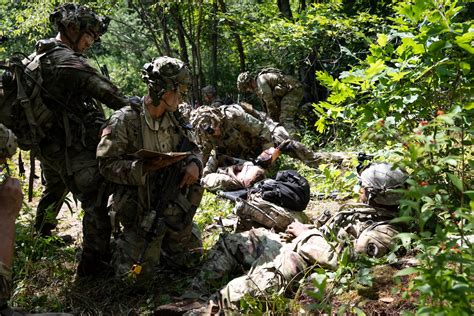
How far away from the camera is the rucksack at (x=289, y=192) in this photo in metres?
4.64

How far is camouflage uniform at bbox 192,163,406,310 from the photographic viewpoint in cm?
332

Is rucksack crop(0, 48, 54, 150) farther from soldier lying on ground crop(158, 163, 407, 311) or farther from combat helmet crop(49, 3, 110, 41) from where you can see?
soldier lying on ground crop(158, 163, 407, 311)

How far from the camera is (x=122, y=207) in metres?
4.06

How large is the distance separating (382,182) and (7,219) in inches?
99.7

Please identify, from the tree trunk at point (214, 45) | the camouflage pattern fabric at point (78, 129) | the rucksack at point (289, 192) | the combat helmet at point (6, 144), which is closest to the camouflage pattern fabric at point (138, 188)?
the camouflage pattern fabric at point (78, 129)

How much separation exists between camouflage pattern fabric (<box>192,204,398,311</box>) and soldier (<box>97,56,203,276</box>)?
1.63ft

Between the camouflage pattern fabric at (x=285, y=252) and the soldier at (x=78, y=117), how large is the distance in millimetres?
1156

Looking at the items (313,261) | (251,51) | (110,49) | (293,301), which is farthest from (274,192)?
(110,49)

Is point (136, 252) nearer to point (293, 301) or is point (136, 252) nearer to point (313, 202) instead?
point (293, 301)

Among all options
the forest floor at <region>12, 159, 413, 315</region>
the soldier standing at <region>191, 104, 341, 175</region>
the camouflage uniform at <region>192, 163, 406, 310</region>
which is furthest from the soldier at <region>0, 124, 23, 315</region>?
the soldier standing at <region>191, 104, 341, 175</region>

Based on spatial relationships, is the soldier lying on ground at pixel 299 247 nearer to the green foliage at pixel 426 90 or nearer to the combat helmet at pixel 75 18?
the green foliage at pixel 426 90

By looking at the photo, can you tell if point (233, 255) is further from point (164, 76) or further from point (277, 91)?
point (277, 91)

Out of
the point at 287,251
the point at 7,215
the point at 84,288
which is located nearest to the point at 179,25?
the point at 84,288

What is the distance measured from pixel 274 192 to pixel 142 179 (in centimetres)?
139
